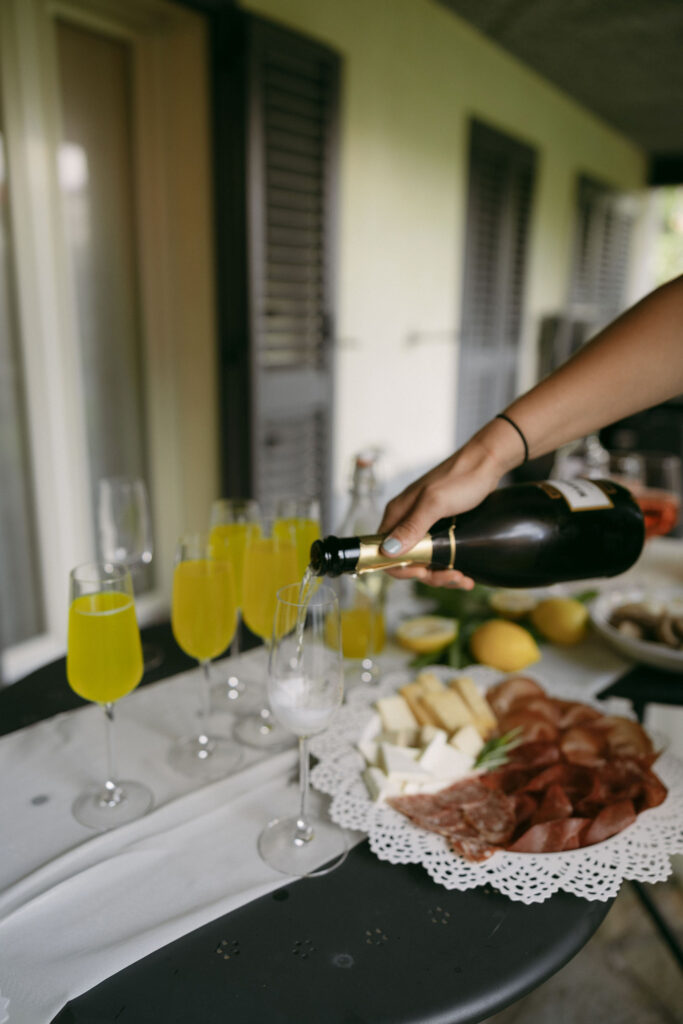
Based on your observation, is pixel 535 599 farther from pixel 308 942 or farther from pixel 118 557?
pixel 308 942

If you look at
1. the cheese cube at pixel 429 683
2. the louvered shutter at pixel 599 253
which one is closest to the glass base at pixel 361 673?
the cheese cube at pixel 429 683

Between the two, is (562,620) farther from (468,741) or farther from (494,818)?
(494,818)

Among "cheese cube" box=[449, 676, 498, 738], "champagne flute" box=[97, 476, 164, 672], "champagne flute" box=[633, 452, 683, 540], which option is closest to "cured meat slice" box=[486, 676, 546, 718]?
"cheese cube" box=[449, 676, 498, 738]

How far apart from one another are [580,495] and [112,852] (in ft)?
2.44

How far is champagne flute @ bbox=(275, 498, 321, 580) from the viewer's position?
1191 mm

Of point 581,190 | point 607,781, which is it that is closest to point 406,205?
point 581,190

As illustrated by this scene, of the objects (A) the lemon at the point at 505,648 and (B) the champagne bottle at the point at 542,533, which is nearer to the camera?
(B) the champagne bottle at the point at 542,533

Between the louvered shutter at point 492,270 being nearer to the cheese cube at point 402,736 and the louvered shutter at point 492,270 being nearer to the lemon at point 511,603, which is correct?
the lemon at point 511,603

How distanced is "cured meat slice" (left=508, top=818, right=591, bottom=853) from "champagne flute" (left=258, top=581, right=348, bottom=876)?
0.65 feet

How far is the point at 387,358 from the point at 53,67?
1775 mm

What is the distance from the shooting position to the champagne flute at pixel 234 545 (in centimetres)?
113

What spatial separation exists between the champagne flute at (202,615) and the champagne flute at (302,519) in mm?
210

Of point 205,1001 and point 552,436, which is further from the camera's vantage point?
point 552,436

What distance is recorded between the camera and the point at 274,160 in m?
2.49
